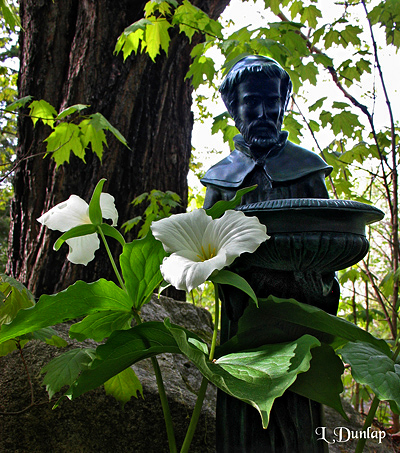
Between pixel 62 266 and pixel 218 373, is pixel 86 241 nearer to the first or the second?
pixel 218 373

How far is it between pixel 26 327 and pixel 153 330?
295 millimetres

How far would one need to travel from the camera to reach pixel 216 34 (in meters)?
2.58

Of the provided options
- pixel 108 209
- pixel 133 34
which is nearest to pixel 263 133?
pixel 108 209

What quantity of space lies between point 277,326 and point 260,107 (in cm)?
70

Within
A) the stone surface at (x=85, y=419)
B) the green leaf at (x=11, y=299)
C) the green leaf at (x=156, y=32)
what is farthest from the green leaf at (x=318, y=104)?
the green leaf at (x=11, y=299)

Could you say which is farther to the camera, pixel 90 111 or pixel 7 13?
pixel 90 111

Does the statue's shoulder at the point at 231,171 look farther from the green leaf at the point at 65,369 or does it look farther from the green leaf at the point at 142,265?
the green leaf at the point at 65,369

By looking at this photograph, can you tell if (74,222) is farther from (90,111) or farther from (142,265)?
(90,111)

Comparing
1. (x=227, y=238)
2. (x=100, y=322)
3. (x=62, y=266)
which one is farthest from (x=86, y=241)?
(x=62, y=266)

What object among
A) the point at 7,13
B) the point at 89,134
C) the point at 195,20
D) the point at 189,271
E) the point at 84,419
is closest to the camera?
the point at 189,271

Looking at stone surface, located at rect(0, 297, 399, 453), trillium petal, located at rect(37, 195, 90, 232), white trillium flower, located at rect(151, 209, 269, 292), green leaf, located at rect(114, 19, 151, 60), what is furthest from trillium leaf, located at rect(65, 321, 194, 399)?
green leaf, located at rect(114, 19, 151, 60)

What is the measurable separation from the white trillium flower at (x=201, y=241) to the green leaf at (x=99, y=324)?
0.29m

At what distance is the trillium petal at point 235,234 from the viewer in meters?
0.82

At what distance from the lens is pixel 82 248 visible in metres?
1.10
